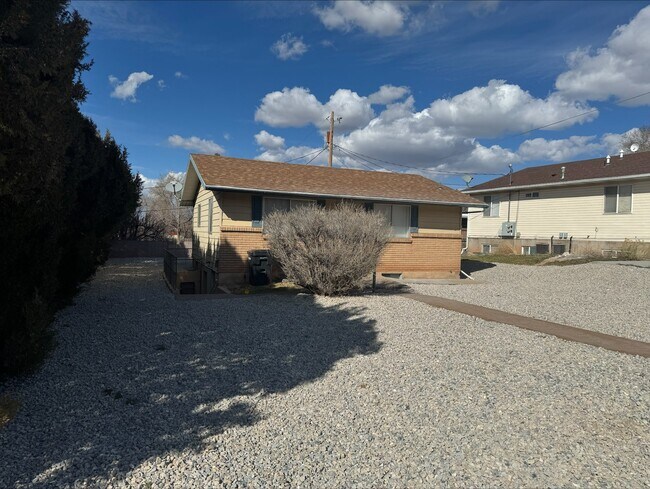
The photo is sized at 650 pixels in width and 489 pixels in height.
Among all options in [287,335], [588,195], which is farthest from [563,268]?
[287,335]

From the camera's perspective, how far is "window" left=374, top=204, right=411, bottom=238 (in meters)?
15.1

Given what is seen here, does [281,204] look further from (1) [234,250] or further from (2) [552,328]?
(2) [552,328]

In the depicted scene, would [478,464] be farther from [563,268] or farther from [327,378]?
[563,268]

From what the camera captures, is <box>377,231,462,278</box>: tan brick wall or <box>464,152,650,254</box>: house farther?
<box>464,152,650,254</box>: house

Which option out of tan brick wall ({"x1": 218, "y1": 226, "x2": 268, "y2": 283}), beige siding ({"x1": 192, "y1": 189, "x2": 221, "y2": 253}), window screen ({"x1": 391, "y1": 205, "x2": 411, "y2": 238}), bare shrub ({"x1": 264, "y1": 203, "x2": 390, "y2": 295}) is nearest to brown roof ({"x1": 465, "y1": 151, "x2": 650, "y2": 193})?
window screen ({"x1": 391, "y1": 205, "x2": 411, "y2": 238})

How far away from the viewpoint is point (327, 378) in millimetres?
5105

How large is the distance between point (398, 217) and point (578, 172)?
1361 cm

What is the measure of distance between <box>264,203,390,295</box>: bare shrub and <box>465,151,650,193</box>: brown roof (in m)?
15.2

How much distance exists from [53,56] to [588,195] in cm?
2269

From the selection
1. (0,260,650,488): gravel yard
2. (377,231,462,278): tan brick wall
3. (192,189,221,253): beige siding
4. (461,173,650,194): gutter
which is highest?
(461,173,650,194): gutter

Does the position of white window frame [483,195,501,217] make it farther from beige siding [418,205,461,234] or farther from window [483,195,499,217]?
beige siding [418,205,461,234]

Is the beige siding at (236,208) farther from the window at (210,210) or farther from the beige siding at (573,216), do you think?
the beige siding at (573,216)

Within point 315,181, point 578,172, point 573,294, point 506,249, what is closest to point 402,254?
point 315,181

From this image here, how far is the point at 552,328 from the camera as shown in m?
7.65
